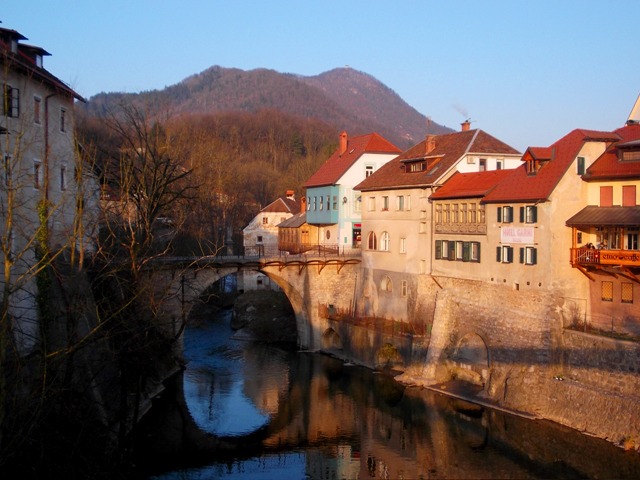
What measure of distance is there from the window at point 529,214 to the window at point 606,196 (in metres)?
2.65

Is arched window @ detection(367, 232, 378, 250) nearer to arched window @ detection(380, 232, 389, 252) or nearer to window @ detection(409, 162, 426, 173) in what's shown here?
arched window @ detection(380, 232, 389, 252)

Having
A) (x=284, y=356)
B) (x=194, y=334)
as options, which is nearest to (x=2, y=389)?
(x=284, y=356)

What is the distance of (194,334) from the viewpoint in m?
49.2

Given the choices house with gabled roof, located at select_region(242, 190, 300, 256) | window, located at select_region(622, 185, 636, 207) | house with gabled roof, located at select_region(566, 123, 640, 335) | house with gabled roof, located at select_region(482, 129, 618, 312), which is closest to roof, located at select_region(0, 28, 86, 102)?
house with gabled roof, located at select_region(482, 129, 618, 312)

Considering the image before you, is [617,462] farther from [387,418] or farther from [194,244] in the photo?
[194,244]

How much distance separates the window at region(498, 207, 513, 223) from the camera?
31.5m

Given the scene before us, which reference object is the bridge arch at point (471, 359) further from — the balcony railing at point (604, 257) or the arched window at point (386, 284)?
the arched window at point (386, 284)

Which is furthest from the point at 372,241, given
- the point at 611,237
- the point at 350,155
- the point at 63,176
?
the point at 63,176

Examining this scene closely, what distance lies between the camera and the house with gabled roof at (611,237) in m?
27.6

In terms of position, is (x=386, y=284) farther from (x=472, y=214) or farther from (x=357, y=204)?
(x=357, y=204)

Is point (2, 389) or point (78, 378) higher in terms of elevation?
point (2, 389)

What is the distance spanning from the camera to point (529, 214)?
30.2 metres

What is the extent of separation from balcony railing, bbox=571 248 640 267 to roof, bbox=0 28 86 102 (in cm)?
2161

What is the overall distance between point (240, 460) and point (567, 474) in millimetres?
11271
